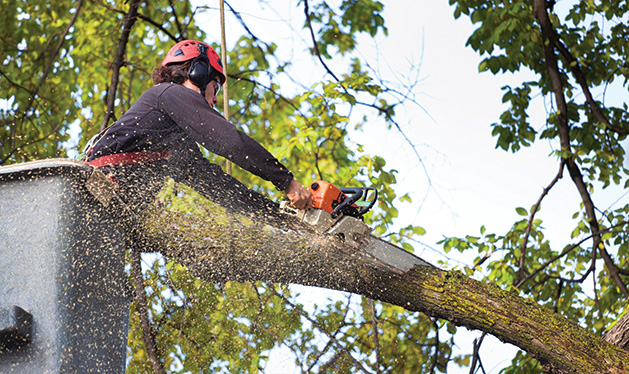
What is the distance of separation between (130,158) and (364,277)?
134 centimetres

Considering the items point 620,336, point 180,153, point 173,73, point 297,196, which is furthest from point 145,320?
point 620,336

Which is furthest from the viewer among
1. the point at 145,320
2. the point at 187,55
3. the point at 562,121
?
the point at 562,121

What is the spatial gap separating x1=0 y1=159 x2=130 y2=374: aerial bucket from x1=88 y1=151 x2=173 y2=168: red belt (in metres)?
0.31

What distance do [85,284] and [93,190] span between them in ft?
1.35

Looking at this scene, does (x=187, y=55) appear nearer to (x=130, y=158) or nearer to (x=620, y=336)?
(x=130, y=158)

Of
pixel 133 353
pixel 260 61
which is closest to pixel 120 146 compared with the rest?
pixel 133 353

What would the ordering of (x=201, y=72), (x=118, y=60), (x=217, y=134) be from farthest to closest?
(x=118, y=60) < (x=201, y=72) < (x=217, y=134)

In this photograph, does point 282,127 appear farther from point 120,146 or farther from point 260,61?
point 120,146

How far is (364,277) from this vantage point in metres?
3.32

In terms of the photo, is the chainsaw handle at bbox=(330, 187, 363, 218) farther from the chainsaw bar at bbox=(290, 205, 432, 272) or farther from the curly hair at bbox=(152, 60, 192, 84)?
the curly hair at bbox=(152, 60, 192, 84)

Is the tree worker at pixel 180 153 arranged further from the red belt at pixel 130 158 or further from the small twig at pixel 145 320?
the small twig at pixel 145 320

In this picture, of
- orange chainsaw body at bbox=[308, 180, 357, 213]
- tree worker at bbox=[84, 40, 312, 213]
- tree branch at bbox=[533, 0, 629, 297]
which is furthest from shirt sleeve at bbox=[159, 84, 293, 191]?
tree branch at bbox=[533, 0, 629, 297]

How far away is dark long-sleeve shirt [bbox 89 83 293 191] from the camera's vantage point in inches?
124

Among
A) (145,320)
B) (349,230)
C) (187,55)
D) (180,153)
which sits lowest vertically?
(145,320)
